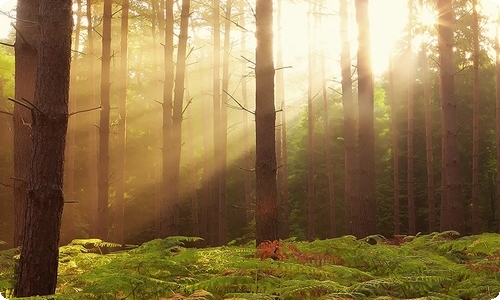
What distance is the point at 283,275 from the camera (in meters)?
5.52

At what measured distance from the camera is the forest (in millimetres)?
6527

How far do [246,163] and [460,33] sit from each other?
37.9 ft

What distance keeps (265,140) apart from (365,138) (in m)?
4.52

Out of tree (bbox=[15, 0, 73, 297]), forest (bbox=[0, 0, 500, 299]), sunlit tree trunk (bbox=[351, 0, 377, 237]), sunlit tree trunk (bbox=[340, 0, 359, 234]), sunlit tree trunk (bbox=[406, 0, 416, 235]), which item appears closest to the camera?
tree (bbox=[15, 0, 73, 297])

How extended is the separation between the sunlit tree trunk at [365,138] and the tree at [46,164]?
6989 mm

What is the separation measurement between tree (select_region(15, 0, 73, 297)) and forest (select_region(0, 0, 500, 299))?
0.01m

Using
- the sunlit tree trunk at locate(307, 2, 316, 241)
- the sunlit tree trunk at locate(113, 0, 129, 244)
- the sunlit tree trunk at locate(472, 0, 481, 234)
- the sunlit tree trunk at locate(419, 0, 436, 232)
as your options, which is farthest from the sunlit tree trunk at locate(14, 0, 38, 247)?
the sunlit tree trunk at locate(419, 0, 436, 232)

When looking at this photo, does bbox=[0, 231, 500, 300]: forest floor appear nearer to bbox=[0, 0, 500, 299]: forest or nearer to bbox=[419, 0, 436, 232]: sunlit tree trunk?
bbox=[0, 0, 500, 299]: forest

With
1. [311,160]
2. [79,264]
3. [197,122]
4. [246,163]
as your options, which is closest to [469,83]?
[311,160]

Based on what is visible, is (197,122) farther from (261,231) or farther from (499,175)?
(261,231)

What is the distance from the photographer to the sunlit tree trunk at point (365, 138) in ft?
37.2

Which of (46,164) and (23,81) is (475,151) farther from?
(46,164)

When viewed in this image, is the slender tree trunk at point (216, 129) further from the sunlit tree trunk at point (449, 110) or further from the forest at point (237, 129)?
the sunlit tree trunk at point (449, 110)

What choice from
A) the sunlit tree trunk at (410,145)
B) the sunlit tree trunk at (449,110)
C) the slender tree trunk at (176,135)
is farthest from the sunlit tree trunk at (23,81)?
the sunlit tree trunk at (410,145)
